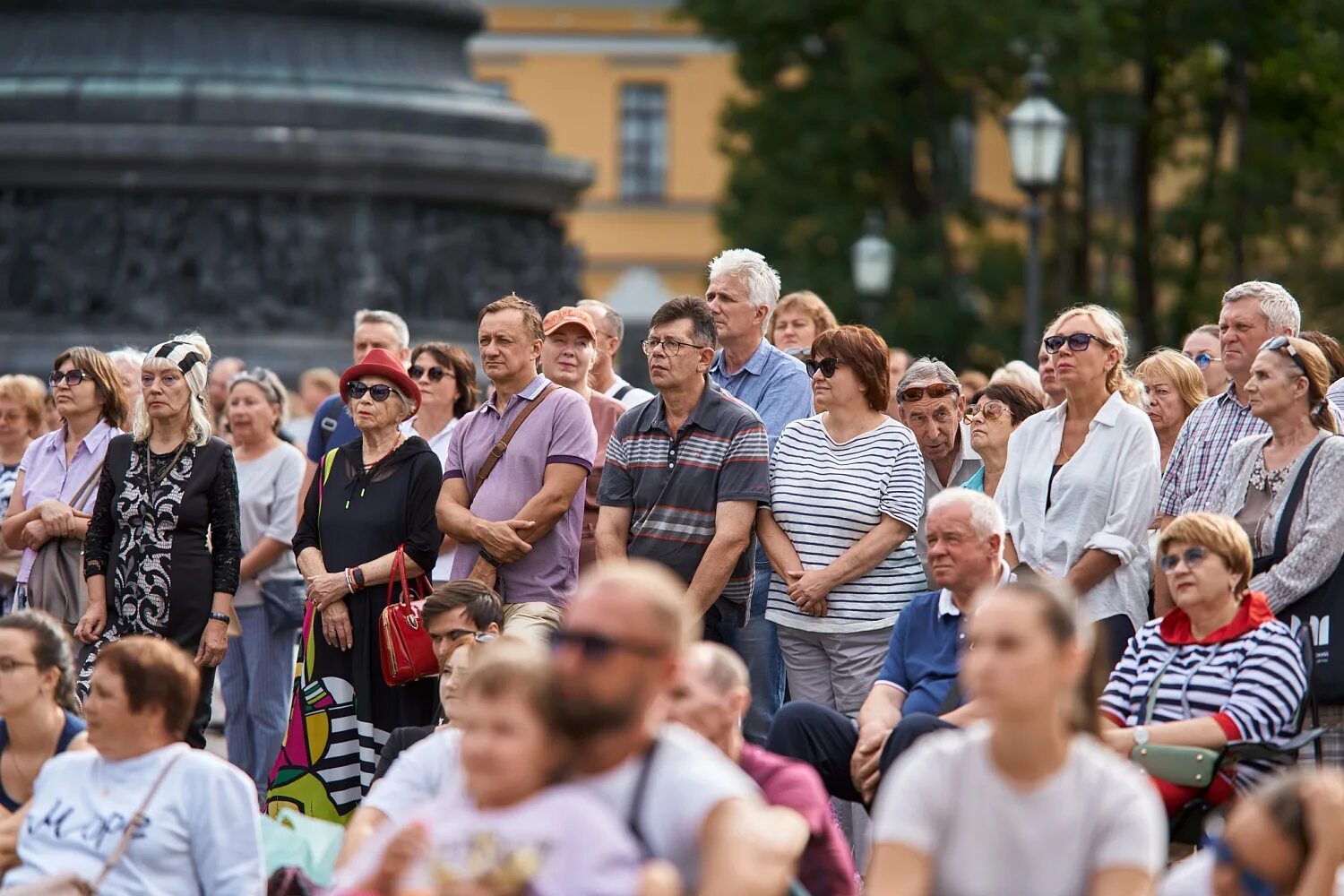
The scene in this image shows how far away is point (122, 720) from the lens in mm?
6387

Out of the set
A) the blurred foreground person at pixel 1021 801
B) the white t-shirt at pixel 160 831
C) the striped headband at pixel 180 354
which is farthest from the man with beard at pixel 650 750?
the striped headband at pixel 180 354

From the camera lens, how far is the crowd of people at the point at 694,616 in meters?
4.99

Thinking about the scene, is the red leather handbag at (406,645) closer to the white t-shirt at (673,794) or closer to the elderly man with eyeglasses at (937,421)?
the elderly man with eyeglasses at (937,421)

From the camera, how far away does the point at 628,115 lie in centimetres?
5278

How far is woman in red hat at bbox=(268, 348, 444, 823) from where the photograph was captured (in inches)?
350

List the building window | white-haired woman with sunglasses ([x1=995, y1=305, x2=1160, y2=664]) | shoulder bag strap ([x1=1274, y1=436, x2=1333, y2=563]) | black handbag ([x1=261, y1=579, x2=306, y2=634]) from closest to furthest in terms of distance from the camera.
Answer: shoulder bag strap ([x1=1274, y1=436, x2=1333, y2=563]) → white-haired woman with sunglasses ([x1=995, y1=305, x2=1160, y2=664]) → black handbag ([x1=261, y1=579, x2=306, y2=634]) → the building window

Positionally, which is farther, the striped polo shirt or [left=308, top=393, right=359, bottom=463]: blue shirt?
[left=308, top=393, right=359, bottom=463]: blue shirt

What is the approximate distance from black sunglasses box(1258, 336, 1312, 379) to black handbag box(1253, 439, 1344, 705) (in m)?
→ 0.27

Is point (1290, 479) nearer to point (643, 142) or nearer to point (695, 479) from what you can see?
point (695, 479)

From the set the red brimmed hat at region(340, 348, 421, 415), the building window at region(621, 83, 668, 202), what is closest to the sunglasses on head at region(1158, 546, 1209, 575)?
the red brimmed hat at region(340, 348, 421, 415)

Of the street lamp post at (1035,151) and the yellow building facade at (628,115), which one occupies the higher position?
the street lamp post at (1035,151)

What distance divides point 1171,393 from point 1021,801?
4.96 metres

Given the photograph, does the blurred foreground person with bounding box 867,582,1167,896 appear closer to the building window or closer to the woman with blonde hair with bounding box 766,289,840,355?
the woman with blonde hair with bounding box 766,289,840,355

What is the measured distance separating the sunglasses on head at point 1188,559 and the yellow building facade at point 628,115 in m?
44.8
